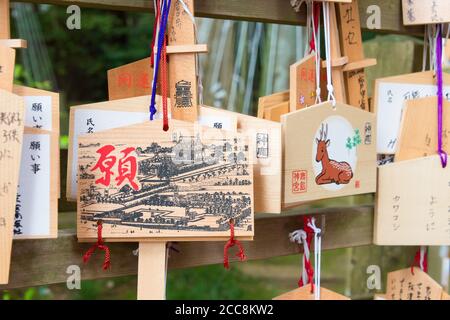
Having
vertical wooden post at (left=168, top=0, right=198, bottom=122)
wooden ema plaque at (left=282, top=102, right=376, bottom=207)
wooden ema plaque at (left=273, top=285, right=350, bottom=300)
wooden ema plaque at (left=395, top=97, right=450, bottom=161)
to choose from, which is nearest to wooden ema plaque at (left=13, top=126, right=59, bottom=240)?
vertical wooden post at (left=168, top=0, right=198, bottom=122)

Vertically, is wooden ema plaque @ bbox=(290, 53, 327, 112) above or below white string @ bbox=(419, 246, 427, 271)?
above

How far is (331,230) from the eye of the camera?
155 centimetres

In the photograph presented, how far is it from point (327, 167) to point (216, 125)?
10.1 inches

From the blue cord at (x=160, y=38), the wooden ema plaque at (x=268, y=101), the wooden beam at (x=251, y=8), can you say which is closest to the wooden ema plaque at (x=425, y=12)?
the wooden beam at (x=251, y=8)

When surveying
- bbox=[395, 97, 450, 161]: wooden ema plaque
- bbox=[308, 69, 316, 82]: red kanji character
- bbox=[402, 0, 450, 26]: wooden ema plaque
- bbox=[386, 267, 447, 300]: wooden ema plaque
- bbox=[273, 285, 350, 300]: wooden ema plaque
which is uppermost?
bbox=[402, 0, 450, 26]: wooden ema plaque

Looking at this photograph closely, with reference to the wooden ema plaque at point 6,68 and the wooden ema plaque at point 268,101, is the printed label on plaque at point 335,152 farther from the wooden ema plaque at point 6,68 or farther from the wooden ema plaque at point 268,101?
the wooden ema plaque at point 6,68

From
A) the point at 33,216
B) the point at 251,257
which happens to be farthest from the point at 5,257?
the point at 251,257

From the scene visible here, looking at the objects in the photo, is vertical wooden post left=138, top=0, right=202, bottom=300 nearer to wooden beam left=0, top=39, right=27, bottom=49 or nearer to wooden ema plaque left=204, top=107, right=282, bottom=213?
wooden ema plaque left=204, top=107, right=282, bottom=213

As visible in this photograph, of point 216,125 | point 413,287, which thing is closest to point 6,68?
point 216,125

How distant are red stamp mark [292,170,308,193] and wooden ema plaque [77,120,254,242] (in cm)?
15

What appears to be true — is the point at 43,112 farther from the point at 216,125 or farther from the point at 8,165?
the point at 216,125

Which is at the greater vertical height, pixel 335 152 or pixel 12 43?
pixel 12 43

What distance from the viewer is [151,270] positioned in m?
1.16

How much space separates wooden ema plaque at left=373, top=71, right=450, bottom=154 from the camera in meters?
1.49
